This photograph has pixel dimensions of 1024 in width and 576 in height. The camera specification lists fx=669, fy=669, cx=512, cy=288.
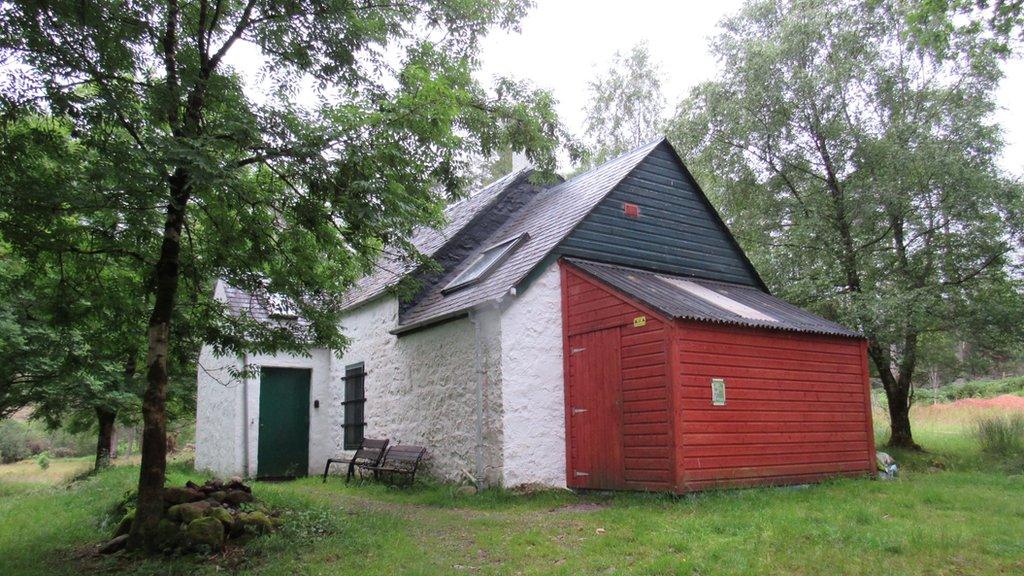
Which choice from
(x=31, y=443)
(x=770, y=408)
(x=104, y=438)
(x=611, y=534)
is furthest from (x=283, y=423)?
(x=31, y=443)

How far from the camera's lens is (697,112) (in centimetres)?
1711

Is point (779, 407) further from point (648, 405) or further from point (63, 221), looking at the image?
A: point (63, 221)

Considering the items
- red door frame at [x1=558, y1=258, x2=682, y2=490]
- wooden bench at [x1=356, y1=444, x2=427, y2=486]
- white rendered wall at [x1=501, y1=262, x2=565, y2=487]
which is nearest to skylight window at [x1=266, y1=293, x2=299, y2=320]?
white rendered wall at [x1=501, y1=262, x2=565, y2=487]

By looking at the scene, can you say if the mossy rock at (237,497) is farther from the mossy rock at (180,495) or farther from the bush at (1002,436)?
the bush at (1002,436)

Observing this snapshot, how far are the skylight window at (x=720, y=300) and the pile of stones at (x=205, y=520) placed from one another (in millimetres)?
6765

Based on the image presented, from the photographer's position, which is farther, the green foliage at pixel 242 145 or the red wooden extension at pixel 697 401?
the red wooden extension at pixel 697 401

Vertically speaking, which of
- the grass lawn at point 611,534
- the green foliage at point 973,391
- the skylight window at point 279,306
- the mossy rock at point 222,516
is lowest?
the grass lawn at point 611,534

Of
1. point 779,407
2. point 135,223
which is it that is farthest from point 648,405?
point 135,223

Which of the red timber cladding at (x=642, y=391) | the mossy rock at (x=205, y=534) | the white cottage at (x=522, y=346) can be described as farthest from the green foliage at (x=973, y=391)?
the mossy rock at (x=205, y=534)

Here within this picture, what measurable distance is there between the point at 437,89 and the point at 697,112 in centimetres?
1171

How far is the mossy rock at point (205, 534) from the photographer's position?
6.25m

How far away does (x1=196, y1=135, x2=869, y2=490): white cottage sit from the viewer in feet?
30.3

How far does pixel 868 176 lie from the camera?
14844 mm

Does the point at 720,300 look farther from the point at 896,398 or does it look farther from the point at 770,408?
the point at 896,398
